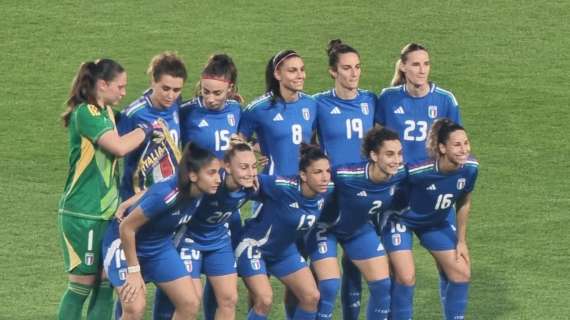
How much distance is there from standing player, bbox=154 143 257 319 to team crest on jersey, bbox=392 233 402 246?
128 cm

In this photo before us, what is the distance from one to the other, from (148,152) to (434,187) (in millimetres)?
2110

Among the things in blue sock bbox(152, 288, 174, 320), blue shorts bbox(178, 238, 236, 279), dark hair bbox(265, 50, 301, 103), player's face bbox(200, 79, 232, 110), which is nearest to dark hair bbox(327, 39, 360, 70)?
dark hair bbox(265, 50, 301, 103)

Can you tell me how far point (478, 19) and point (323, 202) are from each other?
977 cm

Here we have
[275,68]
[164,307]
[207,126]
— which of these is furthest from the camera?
[275,68]

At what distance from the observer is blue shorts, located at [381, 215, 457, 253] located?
38.3 feet

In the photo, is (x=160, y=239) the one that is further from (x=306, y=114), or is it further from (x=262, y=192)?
(x=306, y=114)

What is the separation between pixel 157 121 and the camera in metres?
11.0

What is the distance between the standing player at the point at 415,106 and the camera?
12.0 metres

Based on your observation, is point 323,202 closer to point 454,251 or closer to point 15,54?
point 454,251

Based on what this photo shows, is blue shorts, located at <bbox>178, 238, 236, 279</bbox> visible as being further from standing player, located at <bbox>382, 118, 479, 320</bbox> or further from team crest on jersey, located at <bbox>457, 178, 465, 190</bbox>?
team crest on jersey, located at <bbox>457, 178, 465, 190</bbox>

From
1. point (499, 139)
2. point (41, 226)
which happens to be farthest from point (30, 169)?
point (499, 139)

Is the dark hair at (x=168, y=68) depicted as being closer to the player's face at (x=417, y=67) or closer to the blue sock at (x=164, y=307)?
the blue sock at (x=164, y=307)

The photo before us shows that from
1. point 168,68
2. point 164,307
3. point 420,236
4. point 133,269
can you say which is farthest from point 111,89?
point 420,236

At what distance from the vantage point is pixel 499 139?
57.2ft
